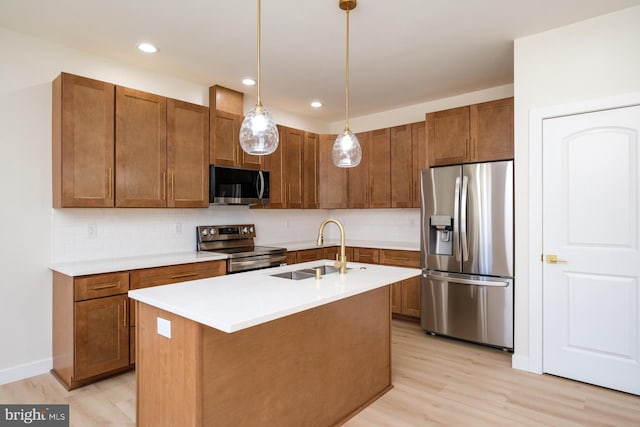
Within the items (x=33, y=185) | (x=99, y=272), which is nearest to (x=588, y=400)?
(x=99, y=272)

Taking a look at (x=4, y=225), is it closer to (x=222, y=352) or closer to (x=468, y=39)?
(x=222, y=352)

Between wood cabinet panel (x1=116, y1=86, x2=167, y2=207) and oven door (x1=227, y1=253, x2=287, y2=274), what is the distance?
88 centimetres

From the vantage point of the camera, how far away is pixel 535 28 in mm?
2875

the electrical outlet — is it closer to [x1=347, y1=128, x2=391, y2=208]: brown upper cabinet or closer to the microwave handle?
the microwave handle

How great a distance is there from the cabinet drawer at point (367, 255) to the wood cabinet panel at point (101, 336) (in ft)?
9.07

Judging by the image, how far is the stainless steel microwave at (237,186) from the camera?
3812 mm

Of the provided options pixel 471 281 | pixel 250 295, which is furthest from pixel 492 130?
pixel 250 295

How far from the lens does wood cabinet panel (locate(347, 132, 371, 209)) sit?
495 centimetres

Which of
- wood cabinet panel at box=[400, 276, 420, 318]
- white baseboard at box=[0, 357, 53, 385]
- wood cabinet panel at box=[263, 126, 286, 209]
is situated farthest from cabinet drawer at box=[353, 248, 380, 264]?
white baseboard at box=[0, 357, 53, 385]

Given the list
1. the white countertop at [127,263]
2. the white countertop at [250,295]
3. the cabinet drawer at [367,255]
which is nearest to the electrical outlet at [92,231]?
the white countertop at [127,263]

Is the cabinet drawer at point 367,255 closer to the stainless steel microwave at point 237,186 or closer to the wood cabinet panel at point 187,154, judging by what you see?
the stainless steel microwave at point 237,186

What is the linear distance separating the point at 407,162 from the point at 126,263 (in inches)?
128

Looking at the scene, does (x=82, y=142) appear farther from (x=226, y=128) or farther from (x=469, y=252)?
(x=469, y=252)

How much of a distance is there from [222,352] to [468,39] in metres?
2.98
